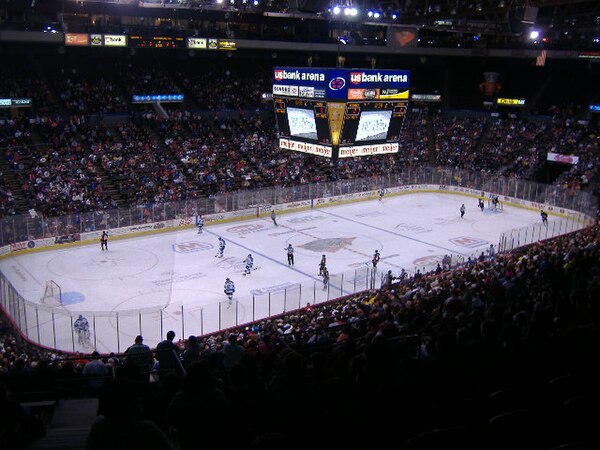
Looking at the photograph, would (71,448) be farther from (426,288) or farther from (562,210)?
(562,210)

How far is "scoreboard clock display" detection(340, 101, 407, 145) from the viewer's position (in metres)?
25.3

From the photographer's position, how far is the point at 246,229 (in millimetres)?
35906

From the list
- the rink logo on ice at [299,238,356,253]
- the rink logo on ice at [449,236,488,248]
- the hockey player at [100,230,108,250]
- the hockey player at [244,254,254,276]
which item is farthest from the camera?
the rink logo on ice at [449,236,488,248]

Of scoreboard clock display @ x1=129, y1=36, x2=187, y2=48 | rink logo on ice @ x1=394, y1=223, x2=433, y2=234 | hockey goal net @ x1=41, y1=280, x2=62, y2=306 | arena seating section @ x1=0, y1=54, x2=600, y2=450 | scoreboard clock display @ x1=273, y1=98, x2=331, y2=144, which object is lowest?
hockey goal net @ x1=41, y1=280, x2=62, y2=306

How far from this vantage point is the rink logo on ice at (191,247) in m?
31.1

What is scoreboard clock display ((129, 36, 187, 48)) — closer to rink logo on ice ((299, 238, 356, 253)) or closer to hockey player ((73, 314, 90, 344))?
rink logo on ice ((299, 238, 356, 253))

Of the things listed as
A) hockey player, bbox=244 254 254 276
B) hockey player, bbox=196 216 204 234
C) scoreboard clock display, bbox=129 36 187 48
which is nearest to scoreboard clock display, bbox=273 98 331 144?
hockey player, bbox=244 254 254 276

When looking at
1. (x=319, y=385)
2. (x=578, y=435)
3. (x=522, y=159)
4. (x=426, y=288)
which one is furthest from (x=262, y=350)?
(x=522, y=159)

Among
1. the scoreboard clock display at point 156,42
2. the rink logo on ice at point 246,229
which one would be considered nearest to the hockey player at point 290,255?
the rink logo on ice at point 246,229

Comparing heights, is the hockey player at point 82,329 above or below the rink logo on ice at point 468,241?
above

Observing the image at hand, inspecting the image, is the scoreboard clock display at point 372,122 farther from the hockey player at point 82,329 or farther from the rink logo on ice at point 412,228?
the hockey player at point 82,329

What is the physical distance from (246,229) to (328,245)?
5825 millimetres

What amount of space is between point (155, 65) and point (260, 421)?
4900 cm

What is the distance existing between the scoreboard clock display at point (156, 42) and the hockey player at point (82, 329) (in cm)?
2778
